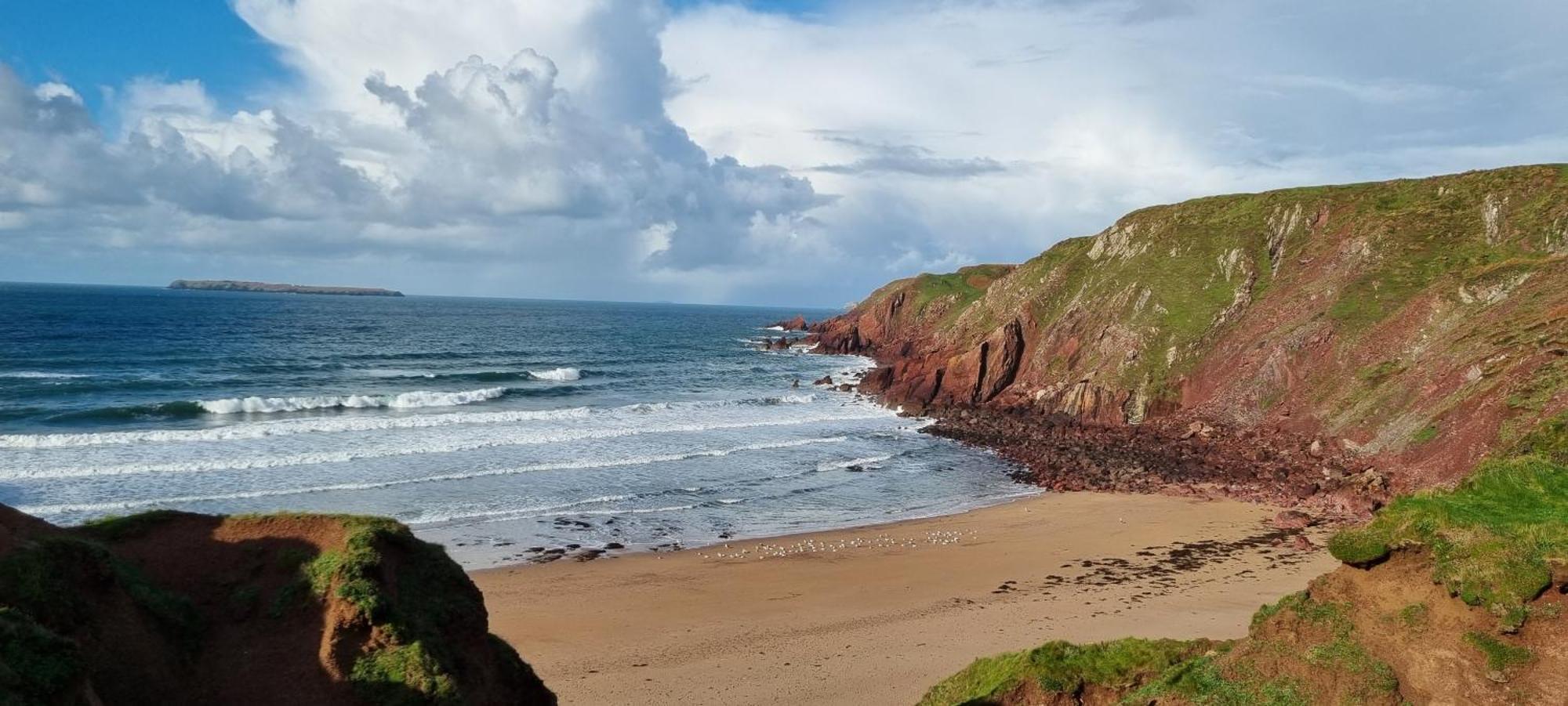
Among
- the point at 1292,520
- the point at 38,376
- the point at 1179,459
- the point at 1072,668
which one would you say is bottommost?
the point at 38,376

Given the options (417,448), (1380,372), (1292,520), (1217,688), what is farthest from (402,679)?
(1380,372)

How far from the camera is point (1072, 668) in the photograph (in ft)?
43.9

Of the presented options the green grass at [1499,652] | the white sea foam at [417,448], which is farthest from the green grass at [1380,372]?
the green grass at [1499,652]

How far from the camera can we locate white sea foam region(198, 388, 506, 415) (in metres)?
48.2

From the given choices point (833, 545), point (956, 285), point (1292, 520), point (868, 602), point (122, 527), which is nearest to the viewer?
point (122, 527)

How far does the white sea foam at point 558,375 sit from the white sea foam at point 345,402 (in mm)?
7807

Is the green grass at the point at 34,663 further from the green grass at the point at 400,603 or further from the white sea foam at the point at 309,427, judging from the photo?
the white sea foam at the point at 309,427

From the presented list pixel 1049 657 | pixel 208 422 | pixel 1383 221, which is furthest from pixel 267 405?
pixel 1383 221

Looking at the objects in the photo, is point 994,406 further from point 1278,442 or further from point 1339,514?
point 1339,514

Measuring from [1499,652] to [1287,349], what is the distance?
3845cm

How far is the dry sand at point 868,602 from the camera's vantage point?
1833 cm

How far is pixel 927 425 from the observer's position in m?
52.9

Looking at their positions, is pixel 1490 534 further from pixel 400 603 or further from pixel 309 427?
pixel 309 427

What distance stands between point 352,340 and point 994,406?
77.7m
